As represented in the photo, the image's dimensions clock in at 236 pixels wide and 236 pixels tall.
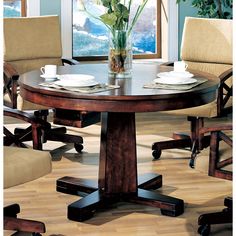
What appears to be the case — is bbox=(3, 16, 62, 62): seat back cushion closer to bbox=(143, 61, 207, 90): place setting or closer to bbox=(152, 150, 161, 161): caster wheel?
bbox=(152, 150, 161, 161): caster wheel

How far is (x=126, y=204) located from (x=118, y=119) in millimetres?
508

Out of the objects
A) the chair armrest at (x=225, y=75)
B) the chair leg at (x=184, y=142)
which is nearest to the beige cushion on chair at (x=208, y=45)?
the chair armrest at (x=225, y=75)

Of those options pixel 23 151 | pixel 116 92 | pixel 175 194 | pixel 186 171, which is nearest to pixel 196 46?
pixel 186 171

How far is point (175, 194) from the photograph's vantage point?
4012mm

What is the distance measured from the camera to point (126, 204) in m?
3.84

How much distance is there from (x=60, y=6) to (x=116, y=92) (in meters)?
2.89

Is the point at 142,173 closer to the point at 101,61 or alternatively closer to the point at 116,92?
the point at 116,92

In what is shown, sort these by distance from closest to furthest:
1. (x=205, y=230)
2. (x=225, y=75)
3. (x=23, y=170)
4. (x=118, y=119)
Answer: (x=23, y=170) → (x=205, y=230) → (x=118, y=119) → (x=225, y=75)

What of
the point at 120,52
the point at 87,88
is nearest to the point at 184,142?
the point at 120,52

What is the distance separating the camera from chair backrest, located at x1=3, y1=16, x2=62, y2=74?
16.8ft

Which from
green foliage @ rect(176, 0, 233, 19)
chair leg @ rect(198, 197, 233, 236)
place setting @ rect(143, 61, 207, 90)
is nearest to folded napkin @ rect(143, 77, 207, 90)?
place setting @ rect(143, 61, 207, 90)

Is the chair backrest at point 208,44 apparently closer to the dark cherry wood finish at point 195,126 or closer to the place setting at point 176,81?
the dark cherry wood finish at point 195,126

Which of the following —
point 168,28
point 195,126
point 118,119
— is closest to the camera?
point 118,119

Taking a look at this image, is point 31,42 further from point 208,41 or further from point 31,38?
point 208,41
